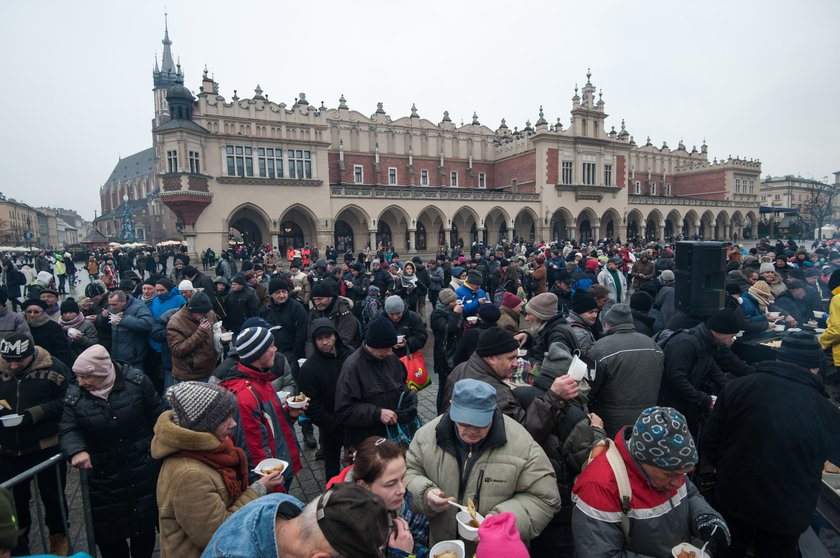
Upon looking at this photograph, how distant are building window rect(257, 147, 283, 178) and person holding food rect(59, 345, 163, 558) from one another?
26.0 metres

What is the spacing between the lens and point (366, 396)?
131 inches

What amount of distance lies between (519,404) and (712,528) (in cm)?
111

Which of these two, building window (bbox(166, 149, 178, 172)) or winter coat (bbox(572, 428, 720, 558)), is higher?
building window (bbox(166, 149, 178, 172))

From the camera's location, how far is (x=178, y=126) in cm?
2361

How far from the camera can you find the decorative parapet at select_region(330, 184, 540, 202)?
28.8 metres

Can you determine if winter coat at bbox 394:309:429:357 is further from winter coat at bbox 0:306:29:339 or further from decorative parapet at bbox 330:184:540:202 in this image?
decorative parapet at bbox 330:184:540:202

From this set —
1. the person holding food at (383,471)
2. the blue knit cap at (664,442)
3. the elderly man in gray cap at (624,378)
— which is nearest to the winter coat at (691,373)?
the elderly man in gray cap at (624,378)

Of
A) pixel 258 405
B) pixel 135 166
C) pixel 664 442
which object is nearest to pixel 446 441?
pixel 664 442

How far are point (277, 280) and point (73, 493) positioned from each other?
2980 mm

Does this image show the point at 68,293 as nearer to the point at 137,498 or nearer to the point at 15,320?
the point at 15,320

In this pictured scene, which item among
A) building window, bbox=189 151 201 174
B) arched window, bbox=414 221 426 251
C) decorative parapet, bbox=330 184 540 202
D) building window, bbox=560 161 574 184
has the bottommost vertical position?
arched window, bbox=414 221 426 251

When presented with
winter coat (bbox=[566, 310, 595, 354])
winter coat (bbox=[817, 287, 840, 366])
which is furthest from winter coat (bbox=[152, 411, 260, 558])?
winter coat (bbox=[817, 287, 840, 366])

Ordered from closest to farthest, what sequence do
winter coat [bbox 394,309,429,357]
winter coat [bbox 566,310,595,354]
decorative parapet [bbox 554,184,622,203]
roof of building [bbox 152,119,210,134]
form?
winter coat [bbox 566,310,595,354] < winter coat [bbox 394,309,429,357] < roof of building [bbox 152,119,210,134] < decorative parapet [bbox 554,184,622,203]

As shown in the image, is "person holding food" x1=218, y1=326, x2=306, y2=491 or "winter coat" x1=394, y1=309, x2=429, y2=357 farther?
"winter coat" x1=394, y1=309, x2=429, y2=357
